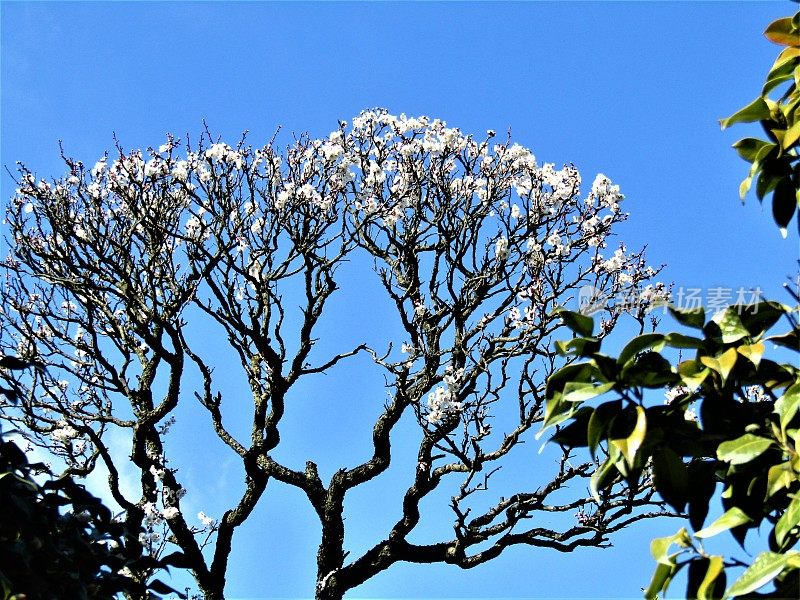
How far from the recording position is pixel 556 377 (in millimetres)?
1963

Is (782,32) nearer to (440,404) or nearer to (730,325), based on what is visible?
(730,325)

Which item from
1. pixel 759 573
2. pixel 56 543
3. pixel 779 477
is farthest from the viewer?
pixel 56 543

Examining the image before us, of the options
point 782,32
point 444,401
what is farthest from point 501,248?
point 782,32

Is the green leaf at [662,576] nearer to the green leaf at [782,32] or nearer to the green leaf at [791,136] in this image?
the green leaf at [791,136]

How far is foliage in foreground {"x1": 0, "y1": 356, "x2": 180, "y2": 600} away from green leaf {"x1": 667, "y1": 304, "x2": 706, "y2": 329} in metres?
1.90

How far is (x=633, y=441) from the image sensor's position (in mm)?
1812

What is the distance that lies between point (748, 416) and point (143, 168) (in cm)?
665

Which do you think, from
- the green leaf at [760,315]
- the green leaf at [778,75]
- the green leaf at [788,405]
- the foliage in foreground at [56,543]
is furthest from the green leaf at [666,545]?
the foliage in foreground at [56,543]

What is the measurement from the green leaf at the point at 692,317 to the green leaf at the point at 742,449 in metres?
0.28

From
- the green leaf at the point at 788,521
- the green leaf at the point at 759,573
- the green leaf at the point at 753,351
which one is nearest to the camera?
the green leaf at the point at 759,573

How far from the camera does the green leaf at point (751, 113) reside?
2.17 m

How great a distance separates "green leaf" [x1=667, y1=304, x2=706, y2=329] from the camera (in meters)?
1.96

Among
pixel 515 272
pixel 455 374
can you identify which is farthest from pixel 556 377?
pixel 515 272

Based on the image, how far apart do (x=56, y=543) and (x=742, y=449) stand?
215 cm
